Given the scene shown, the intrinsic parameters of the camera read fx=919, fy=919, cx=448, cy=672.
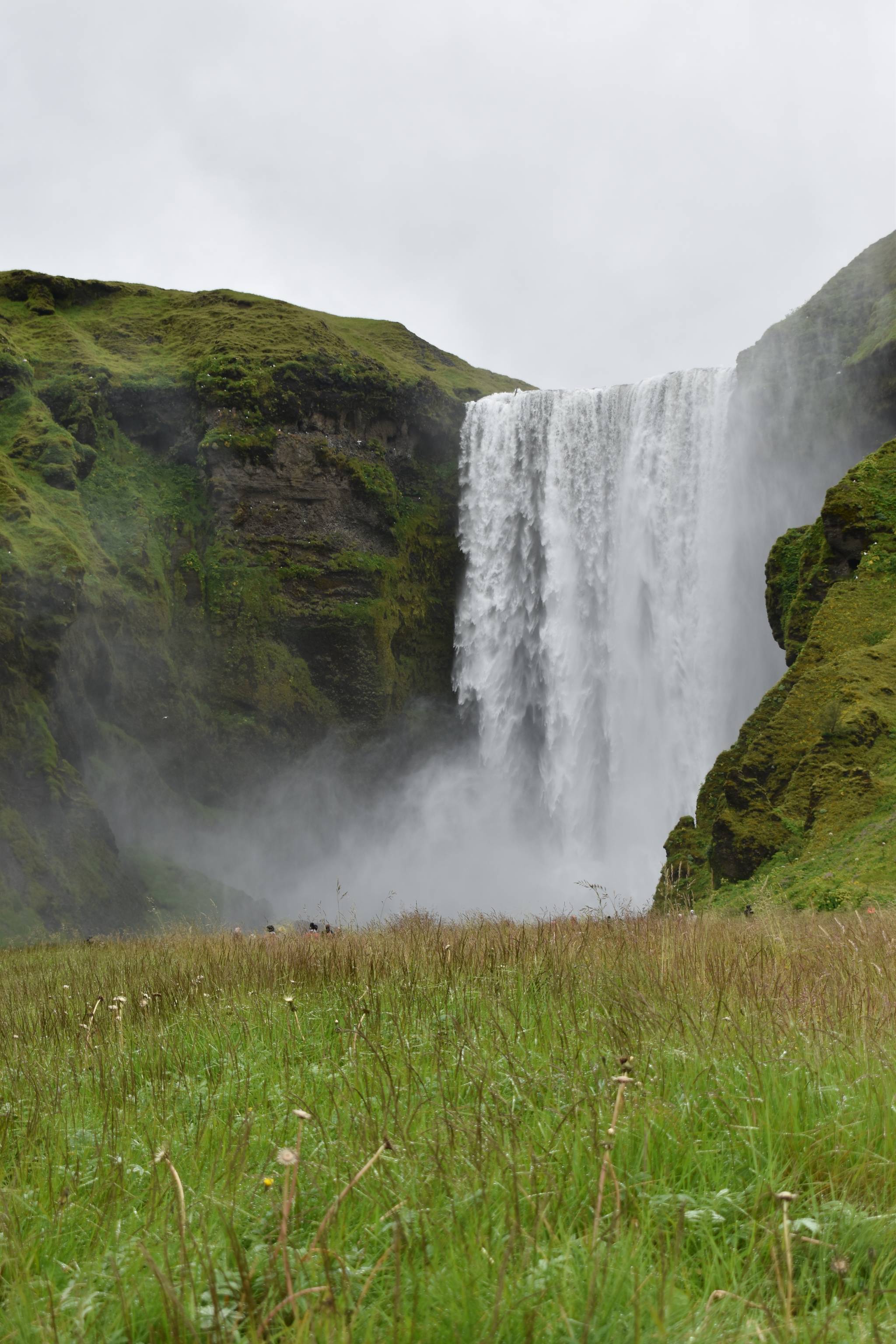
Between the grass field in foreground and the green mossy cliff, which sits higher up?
the green mossy cliff

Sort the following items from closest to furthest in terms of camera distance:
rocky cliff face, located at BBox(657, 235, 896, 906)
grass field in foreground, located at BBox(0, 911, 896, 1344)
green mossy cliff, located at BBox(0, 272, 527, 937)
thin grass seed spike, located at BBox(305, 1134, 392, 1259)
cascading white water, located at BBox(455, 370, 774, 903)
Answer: thin grass seed spike, located at BBox(305, 1134, 392, 1259)
grass field in foreground, located at BBox(0, 911, 896, 1344)
rocky cliff face, located at BBox(657, 235, 896, 906)
green mossy cliff, located at BBox(0, 272, 527, 937)
cascading white water, located at BBox(455, 370, 774, 903)

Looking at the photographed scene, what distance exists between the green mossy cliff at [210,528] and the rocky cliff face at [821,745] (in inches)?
647

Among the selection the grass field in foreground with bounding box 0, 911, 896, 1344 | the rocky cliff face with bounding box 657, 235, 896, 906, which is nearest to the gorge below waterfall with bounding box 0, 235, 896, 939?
the rocky cliff face with bounding box 657, 235, 896, 906

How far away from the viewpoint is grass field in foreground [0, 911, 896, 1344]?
153 cm

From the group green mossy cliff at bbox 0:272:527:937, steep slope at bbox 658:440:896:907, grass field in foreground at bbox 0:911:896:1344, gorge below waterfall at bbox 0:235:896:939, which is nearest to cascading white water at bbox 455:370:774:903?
gorge below waterfall at bbox 0:235:896:939

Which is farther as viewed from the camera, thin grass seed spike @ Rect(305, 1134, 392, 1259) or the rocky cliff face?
the rocky cliff face

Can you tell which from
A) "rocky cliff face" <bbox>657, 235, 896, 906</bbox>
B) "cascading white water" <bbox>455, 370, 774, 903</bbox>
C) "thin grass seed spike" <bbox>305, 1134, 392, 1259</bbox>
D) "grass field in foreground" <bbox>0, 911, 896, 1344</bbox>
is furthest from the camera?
"cascading white water" <bbox>455, 370, 774, 903</bbox>

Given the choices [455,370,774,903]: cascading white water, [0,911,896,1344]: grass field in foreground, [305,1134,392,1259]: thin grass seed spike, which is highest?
[455,370,774,903]: cascading white water

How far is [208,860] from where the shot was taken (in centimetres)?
3116

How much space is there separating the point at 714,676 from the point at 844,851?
62.8 feet

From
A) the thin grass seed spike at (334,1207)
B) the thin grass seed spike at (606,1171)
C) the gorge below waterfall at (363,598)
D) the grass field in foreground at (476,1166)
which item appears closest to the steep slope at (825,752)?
the grass field in foreground at (476,1166)

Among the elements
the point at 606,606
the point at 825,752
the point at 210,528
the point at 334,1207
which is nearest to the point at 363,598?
the point at 210,528

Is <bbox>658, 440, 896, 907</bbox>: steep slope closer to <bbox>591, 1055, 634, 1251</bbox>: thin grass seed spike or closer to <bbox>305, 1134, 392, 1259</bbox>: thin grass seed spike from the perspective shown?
<bbox>591, 1055, 634, 1251</bbox>: thin grass seed spike

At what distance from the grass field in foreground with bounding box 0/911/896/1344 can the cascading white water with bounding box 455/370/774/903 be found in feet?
84.7
